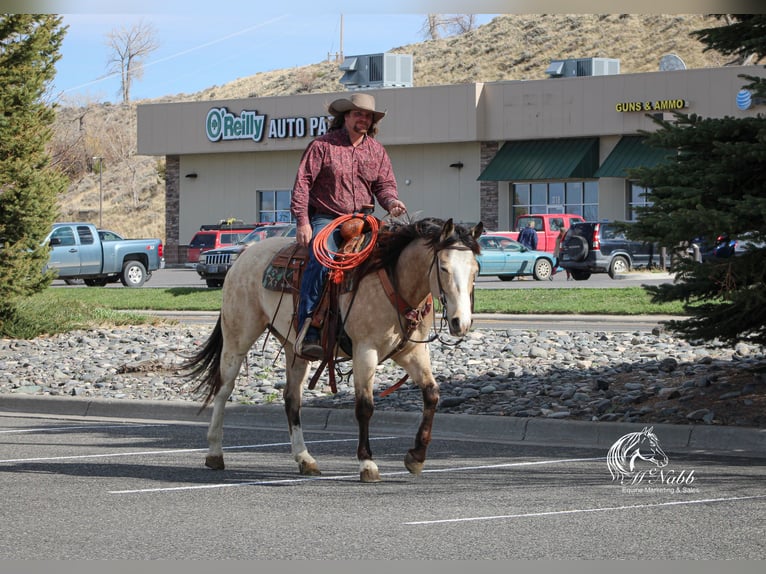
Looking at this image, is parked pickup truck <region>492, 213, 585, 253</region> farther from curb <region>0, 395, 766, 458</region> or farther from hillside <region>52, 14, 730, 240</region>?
hillside <region>52, 14, 730, 240</region>

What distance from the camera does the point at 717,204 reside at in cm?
1071

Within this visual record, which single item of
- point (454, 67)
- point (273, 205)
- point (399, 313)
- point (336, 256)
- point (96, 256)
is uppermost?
point (454, 67)

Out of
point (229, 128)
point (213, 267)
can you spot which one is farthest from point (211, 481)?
point (229, 128)

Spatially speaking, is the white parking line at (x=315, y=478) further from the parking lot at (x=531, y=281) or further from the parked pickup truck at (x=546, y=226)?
the parked pickup truck at (x=546, y=226)

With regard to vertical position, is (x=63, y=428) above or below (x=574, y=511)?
below

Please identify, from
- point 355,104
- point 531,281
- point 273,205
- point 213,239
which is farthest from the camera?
point 273,205

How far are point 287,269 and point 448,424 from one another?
301 centimetres

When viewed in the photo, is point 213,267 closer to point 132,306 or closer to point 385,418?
point 132,306

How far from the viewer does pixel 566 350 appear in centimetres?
1641

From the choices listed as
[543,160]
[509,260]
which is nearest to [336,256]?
[509,260]

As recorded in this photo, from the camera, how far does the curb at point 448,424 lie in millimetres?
10805

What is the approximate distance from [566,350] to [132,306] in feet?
45.9
